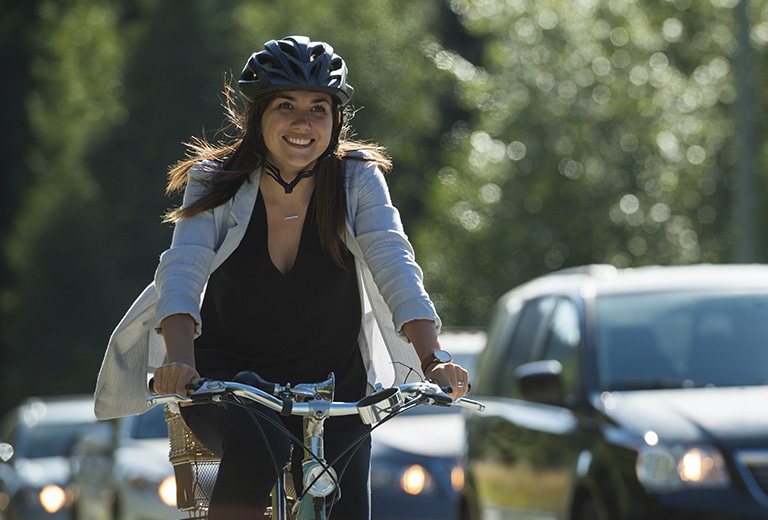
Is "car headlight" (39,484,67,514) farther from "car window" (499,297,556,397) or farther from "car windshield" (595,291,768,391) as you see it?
"car windshield" (595,291,768,391)

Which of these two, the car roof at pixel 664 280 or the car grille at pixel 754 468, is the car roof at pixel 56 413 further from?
the car grille at pixel 754 468

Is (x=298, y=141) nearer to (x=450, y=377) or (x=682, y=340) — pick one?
(x=450, y=377)

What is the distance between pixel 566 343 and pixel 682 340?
67 cm

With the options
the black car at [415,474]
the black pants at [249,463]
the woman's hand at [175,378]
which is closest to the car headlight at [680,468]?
the black car at [415,474]

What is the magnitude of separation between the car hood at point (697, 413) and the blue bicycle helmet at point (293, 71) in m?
3.61

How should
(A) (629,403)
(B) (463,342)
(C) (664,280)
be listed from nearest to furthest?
(A) (629,403)
(C) (664,280)
(B) (463,342)

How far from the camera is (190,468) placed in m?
4.88

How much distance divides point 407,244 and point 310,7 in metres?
52.4

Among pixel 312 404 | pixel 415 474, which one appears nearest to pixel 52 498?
pixel 415 474

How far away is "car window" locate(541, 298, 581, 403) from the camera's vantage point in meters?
9.13

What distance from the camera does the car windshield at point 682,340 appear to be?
885cm

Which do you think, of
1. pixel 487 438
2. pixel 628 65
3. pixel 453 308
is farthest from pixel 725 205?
pixel 487 438

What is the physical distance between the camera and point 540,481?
30.3 feet

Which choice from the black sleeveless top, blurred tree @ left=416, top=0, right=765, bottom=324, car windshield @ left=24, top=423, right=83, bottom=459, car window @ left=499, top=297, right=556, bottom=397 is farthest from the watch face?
blurred tree @ left=416, top=0, right=765, bottom=324
